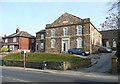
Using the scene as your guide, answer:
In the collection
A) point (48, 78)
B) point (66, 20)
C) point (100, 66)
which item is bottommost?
point (100, 66)

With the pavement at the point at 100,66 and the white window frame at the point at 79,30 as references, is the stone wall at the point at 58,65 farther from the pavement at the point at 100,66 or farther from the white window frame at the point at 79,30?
the white window frame at the point at 79,30

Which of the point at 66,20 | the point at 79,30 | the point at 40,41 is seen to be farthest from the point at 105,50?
the point at 40,41

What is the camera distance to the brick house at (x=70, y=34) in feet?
181

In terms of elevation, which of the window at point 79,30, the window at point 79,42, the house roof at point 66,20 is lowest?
the window at point 79,42

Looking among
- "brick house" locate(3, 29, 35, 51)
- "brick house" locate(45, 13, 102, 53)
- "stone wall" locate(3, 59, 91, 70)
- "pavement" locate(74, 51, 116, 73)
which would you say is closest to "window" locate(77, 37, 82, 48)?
"brick house" locate(45, 13, 102, 53)

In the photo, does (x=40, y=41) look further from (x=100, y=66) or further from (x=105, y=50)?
(x=100, y=66)

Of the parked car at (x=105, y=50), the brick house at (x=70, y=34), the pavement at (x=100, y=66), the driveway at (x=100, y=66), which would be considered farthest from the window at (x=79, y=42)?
the pavement at (x=100, y=66)

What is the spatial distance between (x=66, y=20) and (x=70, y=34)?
3.85 m

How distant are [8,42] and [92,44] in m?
33.9

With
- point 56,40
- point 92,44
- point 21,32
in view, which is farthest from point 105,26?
point 21,32

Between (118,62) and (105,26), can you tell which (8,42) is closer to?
(105,26)

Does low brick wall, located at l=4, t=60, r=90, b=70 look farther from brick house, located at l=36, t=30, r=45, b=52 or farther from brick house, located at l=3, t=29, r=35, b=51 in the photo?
brick house, located at l=3, t=29, r=35, b=51

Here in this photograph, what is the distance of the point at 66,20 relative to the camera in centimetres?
5962

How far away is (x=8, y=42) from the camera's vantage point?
259 ft
